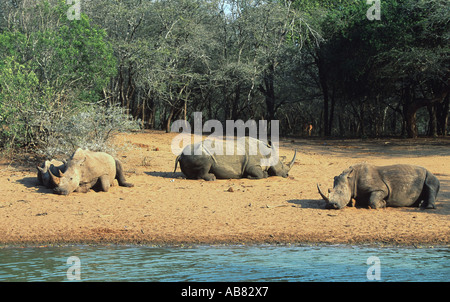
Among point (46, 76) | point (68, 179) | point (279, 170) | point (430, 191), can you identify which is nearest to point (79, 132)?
point (68, 179)

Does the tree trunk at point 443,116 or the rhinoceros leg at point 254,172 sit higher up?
the tree trunk at point 443,116

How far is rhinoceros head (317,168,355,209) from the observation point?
10.3 meters

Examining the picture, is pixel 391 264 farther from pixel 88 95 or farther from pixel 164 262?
pixel 88 95

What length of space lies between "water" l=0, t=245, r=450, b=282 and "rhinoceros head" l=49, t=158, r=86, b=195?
282 centimetres

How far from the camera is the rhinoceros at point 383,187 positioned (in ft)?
33.8

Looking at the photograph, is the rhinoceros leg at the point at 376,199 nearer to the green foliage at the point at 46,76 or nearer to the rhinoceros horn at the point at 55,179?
the rhinoceros horn at the point at 55,179

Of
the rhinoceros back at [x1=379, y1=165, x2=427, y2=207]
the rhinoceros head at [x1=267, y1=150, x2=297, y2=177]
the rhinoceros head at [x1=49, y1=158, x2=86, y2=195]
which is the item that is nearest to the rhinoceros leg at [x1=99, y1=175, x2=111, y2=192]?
the rhinoceros head at [x1=49, y1=158, x2=86, y2=195]

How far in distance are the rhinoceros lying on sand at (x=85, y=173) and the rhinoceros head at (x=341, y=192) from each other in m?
4.59

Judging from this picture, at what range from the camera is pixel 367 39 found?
2591 cm

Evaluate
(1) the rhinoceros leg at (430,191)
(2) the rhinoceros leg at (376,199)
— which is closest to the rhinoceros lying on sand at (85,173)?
(2) the rhinoceros leg at (376,199)

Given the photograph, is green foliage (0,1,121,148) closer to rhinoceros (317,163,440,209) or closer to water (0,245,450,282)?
water (0,245,450,282)

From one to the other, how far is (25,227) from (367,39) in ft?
65.9

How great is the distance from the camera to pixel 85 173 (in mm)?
11547

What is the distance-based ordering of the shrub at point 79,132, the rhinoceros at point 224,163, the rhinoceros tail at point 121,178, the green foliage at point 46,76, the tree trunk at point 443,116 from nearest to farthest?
the rhinoceros tail at point 121,178
the rhinoceros at point 224,163
the shrub at point 79,132
the green foliage at point 46,76
the tree trunk at point 443,116
